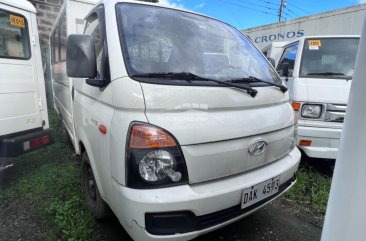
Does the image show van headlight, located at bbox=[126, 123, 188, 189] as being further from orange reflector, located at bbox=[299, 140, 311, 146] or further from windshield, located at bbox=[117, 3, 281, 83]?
orange reflector, located at bbox=[299, 140, 311, 146]

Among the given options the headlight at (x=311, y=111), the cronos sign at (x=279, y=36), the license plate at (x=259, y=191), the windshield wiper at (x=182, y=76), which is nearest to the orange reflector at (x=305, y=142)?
the headlight at (x=311, y=111)

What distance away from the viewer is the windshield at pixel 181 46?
1912 mm

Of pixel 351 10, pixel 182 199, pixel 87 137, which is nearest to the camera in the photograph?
pixel 182 199

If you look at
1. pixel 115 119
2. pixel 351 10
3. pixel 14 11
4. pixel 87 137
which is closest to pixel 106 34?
pixel 115 119

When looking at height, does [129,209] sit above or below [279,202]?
above

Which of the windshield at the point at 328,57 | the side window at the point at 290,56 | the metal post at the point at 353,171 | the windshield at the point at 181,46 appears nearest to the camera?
the metal post at the point at 353,171

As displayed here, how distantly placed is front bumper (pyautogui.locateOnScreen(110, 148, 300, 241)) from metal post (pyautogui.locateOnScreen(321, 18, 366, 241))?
27.8 inches

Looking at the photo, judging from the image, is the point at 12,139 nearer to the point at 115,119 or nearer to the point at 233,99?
the point at 115,119

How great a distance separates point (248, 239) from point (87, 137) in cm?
168

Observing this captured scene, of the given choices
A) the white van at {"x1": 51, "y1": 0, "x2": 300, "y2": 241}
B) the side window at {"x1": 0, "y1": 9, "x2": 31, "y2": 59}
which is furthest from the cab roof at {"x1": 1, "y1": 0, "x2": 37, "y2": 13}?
the white van at {"x1": 51, "y1": 0, "x2": 300, "y2": 241}

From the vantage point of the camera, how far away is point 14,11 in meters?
3.11

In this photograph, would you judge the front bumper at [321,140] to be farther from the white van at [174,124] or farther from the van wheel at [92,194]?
the van wheel at [92,194]

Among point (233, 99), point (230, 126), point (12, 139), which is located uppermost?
point (233, 99)

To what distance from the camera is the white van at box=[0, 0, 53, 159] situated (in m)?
3.06
